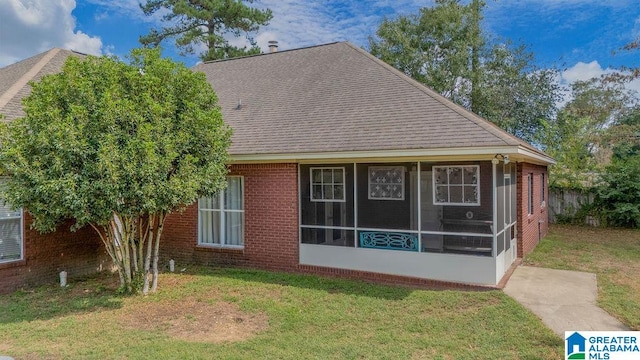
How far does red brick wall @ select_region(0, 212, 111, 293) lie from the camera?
25.9 ft

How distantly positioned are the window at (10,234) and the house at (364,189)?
126 inches

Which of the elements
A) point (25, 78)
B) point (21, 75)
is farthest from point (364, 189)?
point (21, 75)

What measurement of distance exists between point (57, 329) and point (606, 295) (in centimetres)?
909

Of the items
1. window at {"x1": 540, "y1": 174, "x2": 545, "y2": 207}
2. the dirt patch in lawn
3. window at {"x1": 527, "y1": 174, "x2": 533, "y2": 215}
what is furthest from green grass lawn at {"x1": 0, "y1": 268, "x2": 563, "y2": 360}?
window at {"x1": 540, "y1": 174, "x2": 545, "y2": 207}

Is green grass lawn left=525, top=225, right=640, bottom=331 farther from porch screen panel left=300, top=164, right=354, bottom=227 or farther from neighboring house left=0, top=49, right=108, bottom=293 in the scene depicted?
neighboring house left=0, top=49, right=108, bottom=293

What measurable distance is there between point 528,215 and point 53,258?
11699 mm

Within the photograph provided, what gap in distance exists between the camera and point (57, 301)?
7.31 m

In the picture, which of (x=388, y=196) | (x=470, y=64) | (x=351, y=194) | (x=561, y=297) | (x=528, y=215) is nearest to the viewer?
(x=561, y=297)

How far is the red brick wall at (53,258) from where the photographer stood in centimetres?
790

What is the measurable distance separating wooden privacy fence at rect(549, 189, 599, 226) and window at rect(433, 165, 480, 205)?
39.4 feet

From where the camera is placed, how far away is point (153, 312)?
21.9 ft

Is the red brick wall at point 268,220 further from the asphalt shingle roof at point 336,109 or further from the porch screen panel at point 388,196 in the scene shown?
the porch screen panel at point 388,196

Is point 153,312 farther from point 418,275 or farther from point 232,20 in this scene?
point 232,20

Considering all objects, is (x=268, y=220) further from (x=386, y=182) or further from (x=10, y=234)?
(x=10, y=234)
